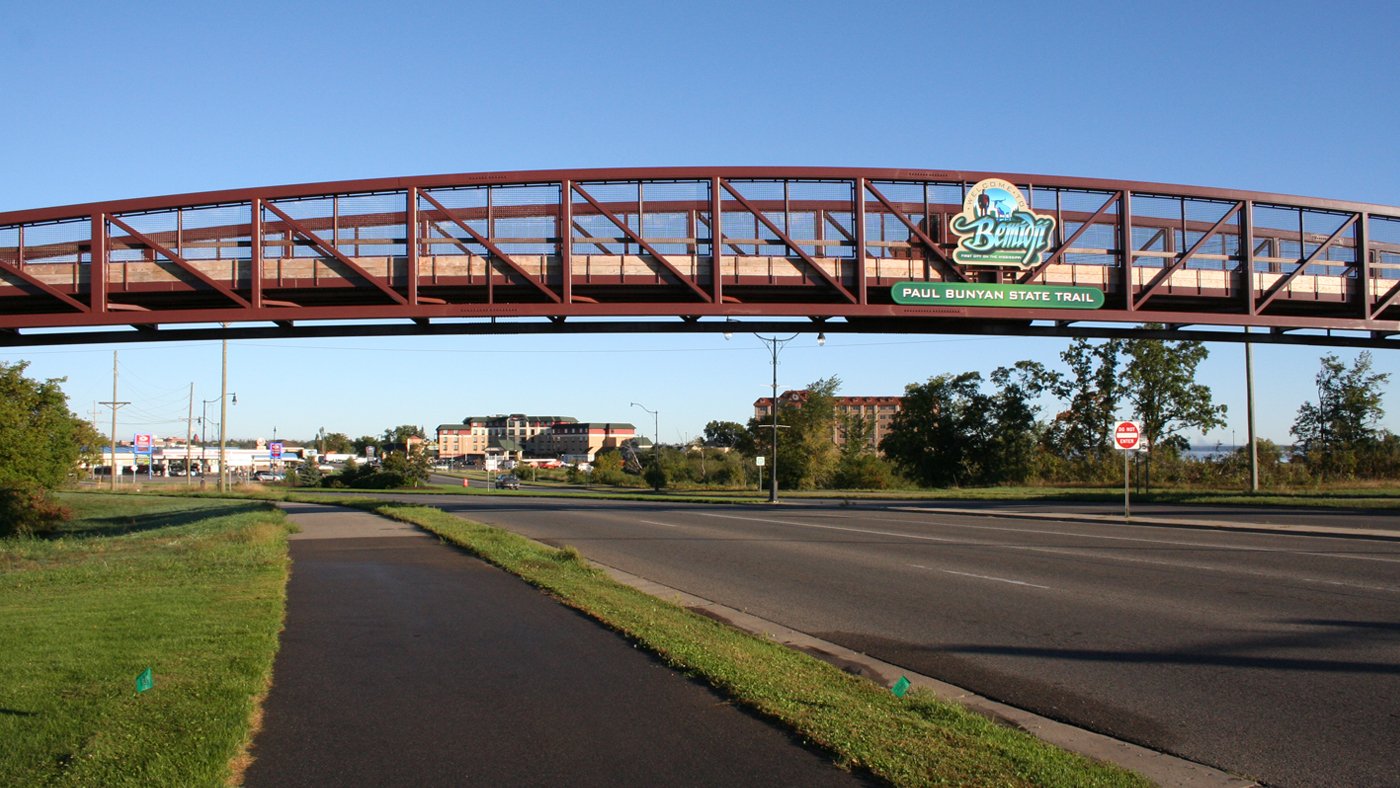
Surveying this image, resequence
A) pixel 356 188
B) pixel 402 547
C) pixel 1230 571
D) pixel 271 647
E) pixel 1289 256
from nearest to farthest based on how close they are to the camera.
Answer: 1. pixel 271 647
2. pixel 1230 571
3. pixel 402 547
4. pixel 356 188
5. pixel 1289 256

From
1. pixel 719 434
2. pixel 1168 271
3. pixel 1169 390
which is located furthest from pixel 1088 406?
pixel 719 434

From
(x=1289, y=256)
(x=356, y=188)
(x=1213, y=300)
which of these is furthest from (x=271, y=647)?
(x=1289, y=256)

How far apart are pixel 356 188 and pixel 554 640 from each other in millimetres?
18942

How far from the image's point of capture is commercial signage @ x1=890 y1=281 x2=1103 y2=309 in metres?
25.6

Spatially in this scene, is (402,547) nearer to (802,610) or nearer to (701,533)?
(701,533)

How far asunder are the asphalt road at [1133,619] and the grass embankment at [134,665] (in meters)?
5.48

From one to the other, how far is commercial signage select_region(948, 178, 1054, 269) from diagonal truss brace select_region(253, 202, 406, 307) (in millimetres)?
14207

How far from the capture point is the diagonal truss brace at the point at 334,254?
24.2 m

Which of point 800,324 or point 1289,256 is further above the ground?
point 1289,256

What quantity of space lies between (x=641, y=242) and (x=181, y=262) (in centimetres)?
1098

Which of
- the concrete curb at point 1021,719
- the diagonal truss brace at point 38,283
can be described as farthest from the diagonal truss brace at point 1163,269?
the diagonal truss brace at point 38,283

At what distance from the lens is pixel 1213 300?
29859 millimetres

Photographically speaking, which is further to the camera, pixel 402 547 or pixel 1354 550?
pixel 402 547

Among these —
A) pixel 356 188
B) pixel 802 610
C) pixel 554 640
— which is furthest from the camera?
pixel 356 188
